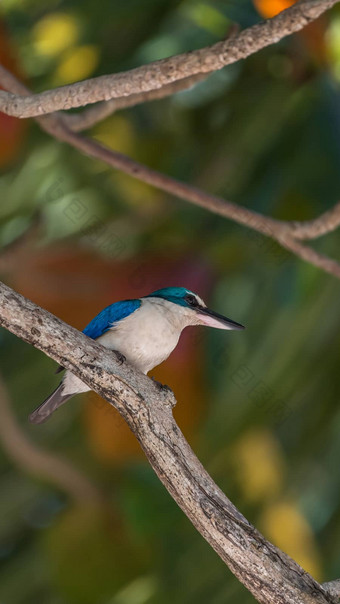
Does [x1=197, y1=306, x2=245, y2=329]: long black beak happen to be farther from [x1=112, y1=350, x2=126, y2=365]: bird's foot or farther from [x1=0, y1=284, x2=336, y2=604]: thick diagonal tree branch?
[x1=0, y1=284, x2=336, y2=604]: thick diagonal tree branch

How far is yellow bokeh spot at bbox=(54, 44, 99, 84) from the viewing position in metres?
7.05

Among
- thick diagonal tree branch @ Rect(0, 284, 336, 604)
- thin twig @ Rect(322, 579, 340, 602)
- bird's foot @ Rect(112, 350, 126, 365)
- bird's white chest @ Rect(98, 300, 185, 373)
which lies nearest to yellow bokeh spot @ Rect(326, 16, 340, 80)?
bird's white chest @ Rect(98, 300, 185, 373)

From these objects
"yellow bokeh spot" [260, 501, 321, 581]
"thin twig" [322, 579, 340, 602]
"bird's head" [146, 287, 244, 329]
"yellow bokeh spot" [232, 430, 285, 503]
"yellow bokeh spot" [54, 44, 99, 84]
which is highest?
"yellow bokeh spot" [54, 44, 99, 84]

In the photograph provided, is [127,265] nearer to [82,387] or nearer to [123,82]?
[82,387]

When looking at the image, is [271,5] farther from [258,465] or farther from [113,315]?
[258,465]

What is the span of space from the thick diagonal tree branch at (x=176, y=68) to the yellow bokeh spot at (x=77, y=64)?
3501 mm

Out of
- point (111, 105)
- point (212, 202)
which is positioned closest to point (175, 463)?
point (212, 202)

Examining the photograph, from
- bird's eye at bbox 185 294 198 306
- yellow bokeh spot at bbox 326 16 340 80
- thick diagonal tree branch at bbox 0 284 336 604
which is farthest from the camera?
yellow bokeh spot at bbox 326 16 340 80

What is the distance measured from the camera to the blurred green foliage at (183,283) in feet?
21.2

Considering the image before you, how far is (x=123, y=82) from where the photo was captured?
11.3 ft

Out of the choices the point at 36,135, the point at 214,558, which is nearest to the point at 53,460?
the point at 214,558

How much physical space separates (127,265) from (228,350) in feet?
3.45

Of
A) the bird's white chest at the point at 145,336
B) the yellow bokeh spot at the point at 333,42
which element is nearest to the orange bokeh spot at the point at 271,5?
the yellow bokeh spot at the point at 333,42

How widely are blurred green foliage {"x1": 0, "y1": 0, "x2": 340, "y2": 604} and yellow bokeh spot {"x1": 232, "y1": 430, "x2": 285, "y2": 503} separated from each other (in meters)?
0.02
